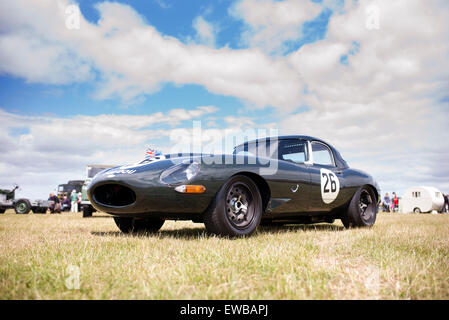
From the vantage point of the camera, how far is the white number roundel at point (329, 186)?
4.79m

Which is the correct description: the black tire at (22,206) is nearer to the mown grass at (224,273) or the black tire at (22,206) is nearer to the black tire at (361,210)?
the mown grass at (224,273)

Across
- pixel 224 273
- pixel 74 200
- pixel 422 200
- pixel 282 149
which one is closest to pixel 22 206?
pixel 74 200

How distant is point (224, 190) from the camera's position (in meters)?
3.45

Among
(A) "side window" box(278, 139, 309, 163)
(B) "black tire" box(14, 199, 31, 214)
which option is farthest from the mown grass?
(B) "black tire" box(14, 199, 31, 214)

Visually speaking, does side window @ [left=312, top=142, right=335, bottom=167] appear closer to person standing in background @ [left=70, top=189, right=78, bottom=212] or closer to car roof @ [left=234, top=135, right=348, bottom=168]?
car roof @ [left=234, top=135, right=348, bottom=168]

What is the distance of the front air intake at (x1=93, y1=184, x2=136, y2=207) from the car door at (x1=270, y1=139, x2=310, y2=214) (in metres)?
1.66

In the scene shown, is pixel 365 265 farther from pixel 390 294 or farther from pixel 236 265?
pixel 236 265

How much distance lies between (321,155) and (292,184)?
4.46ft

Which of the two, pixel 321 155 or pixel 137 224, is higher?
pixel 321 155

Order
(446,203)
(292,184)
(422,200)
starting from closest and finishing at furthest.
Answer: (292,184) < (422,200) < (446,203)

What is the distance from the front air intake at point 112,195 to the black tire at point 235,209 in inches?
38.8

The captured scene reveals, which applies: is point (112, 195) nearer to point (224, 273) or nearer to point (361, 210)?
point (224, 273)
